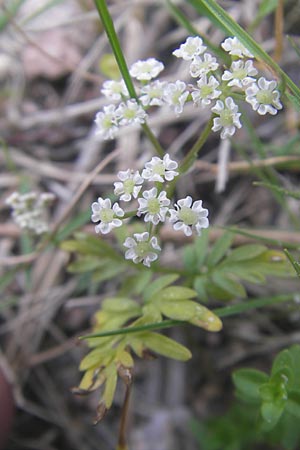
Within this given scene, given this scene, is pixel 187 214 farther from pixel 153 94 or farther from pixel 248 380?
pixel 248 380

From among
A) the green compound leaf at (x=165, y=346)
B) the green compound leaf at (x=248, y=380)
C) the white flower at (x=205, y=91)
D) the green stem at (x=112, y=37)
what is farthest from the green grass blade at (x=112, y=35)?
the green compound leaf at (x=248, y=380)

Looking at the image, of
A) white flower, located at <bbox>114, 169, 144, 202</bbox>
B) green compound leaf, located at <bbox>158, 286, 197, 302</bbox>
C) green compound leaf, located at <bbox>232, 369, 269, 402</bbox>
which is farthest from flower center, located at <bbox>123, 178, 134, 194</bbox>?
green compound leaf, located at <bbox>232, 369, 269, 402</bbox>

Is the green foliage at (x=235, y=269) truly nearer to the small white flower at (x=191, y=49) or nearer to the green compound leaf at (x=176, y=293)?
the green compound leaf at (x=176, y=293)

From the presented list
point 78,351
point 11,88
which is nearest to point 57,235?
point 78,351

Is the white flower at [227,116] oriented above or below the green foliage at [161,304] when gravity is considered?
above

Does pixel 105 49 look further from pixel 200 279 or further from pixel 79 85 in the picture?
pixel 200 279
